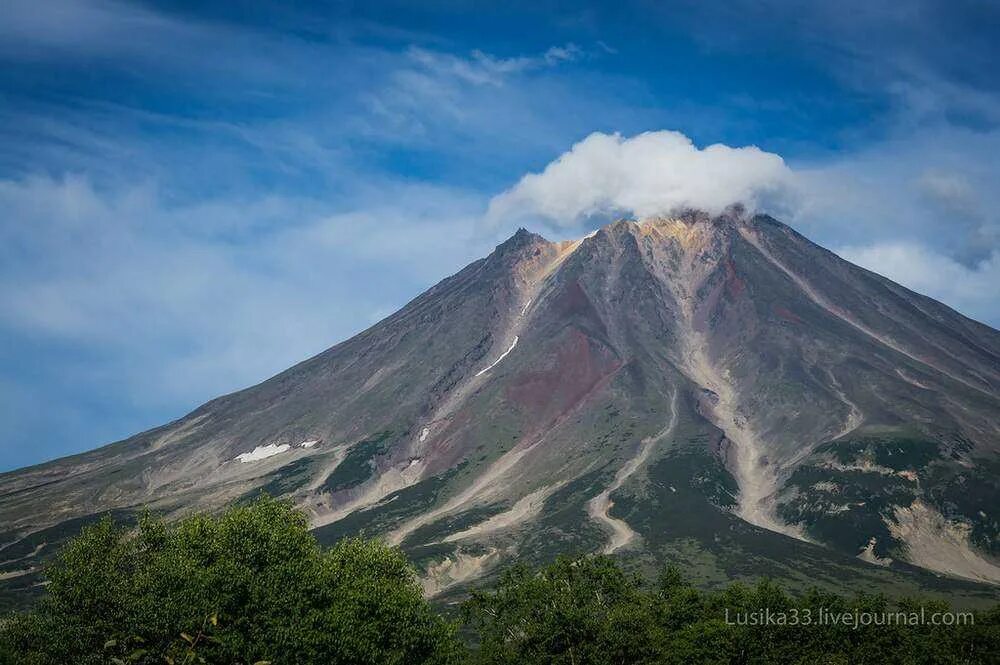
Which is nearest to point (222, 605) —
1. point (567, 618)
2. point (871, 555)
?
point (567, 618)

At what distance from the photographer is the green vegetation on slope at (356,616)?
48.5 m

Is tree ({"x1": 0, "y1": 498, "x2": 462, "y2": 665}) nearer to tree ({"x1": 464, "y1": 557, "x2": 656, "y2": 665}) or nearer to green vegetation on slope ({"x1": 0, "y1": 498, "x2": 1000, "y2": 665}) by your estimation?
green vegetation on slope ({"x1": 0, "y1": 498, "x2": 1000, "y2": 665})

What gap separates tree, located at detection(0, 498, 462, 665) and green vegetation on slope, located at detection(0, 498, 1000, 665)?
0.30ft

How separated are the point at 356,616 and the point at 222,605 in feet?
25.9

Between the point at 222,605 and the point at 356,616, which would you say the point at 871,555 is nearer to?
the point at 356,616

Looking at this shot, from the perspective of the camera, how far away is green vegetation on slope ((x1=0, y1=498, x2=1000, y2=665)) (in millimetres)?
48500

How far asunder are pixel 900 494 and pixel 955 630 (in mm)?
149014

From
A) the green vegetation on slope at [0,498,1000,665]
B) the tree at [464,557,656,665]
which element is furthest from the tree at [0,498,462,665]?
the tree at [464,557,656,665]

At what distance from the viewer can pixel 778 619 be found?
66.1 meters

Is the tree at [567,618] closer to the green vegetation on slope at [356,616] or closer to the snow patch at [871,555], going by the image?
the green vegetation on slope at [356,616]

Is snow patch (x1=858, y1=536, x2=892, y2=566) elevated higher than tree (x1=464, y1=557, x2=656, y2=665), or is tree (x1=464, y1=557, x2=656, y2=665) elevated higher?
tree (x1=464, y1=557, x2=656, y2=665)

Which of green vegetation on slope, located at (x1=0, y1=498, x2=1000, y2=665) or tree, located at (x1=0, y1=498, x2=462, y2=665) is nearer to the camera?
tree, located at (x1=0, y1=498, x2=462, y2=665)

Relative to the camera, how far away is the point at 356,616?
51.1 m

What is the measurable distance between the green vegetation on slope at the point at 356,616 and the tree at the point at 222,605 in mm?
90
